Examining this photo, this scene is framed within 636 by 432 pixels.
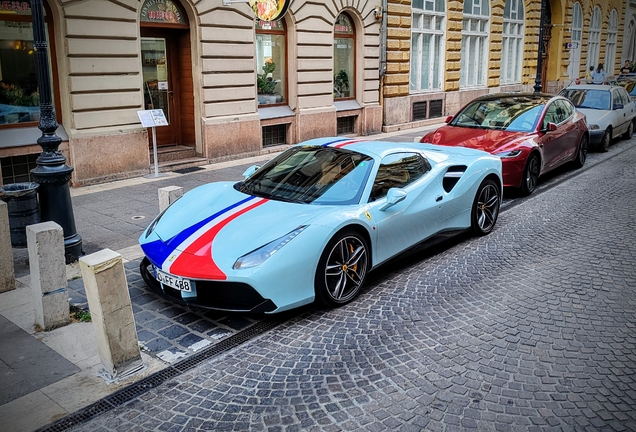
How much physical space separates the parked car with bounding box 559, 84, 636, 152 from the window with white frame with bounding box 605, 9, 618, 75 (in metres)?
25.9

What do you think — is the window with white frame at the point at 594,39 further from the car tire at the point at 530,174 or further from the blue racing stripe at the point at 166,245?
the blue racing stripe at the point at 166,245

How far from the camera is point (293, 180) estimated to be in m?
6.27

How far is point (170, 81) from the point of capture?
44.3 feet

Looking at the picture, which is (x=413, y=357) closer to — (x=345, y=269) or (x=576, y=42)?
(x=345, y=269)

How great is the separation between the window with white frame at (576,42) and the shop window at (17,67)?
3018cm

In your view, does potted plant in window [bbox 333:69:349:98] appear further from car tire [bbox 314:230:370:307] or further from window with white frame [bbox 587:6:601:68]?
window with white frame [bbox 587:6:601:68]

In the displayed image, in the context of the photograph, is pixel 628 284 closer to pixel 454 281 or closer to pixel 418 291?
pixel 454 281

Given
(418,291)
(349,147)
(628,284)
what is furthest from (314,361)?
(628,284)

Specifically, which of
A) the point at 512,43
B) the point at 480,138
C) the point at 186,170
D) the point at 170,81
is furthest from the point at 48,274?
the point at 512,43

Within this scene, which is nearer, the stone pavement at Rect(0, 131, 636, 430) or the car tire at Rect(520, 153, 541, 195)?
the stone pavement at Rect(0, 131, 636, 430)

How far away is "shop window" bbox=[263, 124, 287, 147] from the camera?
15.2 meters

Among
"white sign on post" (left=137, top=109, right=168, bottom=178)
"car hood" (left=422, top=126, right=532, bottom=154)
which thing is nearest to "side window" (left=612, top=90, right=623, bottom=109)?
"car hood" (left=422, top=126, right=532, bottom=154)

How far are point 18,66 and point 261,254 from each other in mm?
8003

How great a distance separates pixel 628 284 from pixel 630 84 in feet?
59.5
